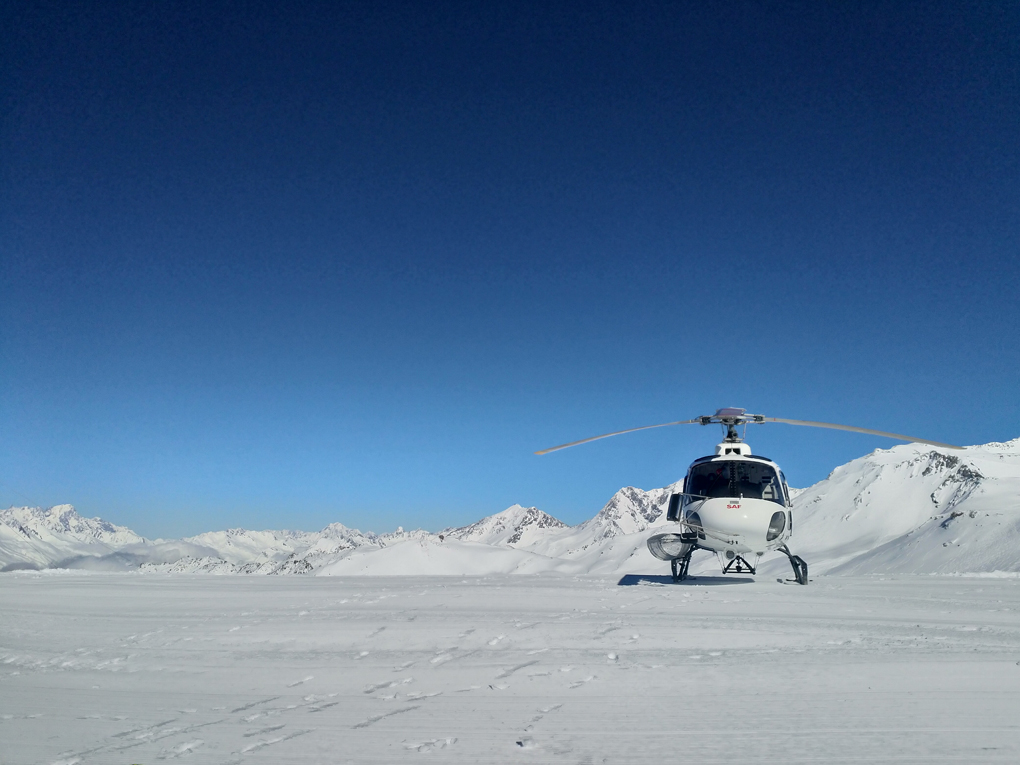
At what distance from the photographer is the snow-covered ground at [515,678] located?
16.7ft

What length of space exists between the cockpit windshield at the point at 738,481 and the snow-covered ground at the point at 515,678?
2764 millimetres

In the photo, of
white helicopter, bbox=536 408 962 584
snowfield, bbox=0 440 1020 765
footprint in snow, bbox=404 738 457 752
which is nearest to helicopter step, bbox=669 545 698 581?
white helicopter, bbox=536 408 962 584

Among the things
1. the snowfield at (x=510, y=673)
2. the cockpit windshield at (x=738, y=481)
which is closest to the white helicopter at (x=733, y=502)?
the cockpit windshield at (x=738, y=481)

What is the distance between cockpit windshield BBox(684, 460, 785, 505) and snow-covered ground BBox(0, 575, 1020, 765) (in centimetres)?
276

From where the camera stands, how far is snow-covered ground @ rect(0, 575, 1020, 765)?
5.09 m

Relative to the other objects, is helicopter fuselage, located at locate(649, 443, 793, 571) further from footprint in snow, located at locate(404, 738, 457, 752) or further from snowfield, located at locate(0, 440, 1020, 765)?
footprint in snow, located at locate(404, 738, 457, 752)

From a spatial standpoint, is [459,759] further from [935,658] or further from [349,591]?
[349,591]

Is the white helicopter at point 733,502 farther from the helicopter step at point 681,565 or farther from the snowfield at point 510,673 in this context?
the snowfield at point 510,673

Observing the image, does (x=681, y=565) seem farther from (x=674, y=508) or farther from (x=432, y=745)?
(x=432, y=745)

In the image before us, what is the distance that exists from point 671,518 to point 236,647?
10996 mm

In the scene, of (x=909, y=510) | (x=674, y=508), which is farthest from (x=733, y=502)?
(x=909, y=510)

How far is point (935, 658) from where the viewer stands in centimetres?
733

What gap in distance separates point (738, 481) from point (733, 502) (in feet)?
2.16

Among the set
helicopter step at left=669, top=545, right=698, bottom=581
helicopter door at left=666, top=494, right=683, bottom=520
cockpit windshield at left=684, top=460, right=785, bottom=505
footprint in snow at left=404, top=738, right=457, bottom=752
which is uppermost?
cockpit windshield at left=684, top=460, right=785, bottom=505
